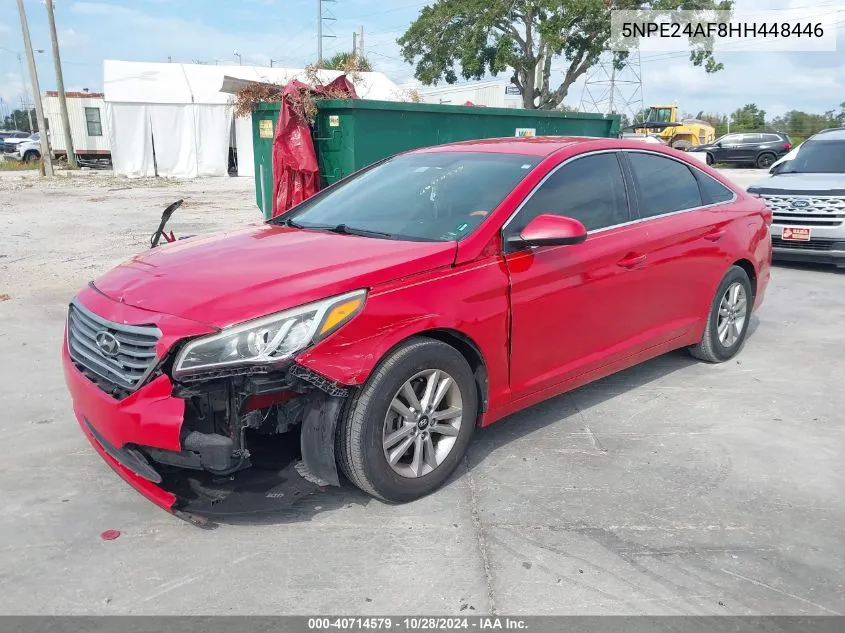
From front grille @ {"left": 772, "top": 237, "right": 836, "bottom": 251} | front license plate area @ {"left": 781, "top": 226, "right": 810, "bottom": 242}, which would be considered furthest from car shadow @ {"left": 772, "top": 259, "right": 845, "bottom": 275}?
front license plate area @ {"left": 781, "top": 226, "right": 810, "bottom": 242}

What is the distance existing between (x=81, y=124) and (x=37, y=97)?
29.0 feet

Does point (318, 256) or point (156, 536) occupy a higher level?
point (318, 256)

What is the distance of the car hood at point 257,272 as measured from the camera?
9.84ft

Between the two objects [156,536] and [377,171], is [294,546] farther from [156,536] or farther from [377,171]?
[377,171]

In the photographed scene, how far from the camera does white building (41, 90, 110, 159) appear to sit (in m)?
34.4

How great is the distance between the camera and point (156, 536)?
10.2 feet

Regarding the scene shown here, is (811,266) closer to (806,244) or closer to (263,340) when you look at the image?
(806,244)

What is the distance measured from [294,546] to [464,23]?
3200cm

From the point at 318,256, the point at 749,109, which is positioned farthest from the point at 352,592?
the point at 749,109

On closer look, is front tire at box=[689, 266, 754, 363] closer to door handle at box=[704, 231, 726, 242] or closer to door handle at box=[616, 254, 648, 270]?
door handle at box=[704, 231, 726, 242]

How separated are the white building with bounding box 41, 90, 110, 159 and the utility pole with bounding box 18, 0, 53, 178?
740 cm

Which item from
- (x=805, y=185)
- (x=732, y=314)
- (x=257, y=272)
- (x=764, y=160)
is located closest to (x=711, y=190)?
(x=732, y=314)

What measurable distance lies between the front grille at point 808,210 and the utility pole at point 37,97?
78.6 feet

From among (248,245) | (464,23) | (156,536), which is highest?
(464,23)
